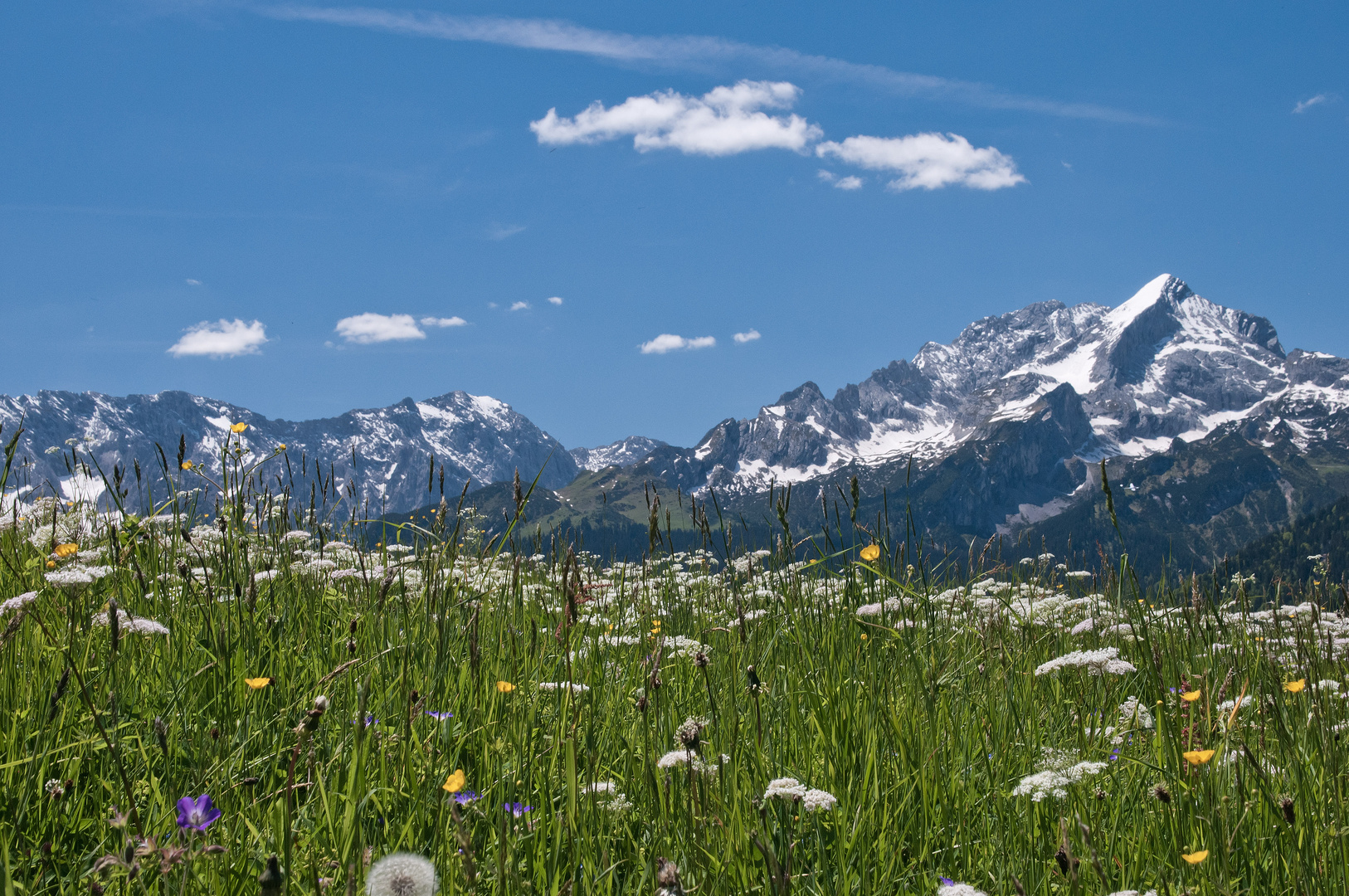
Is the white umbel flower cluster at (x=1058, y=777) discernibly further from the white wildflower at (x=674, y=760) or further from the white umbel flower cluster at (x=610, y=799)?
the white umbel flower cluster at (x=610, y=799)

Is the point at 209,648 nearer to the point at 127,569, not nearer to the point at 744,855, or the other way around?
the point at 127,569

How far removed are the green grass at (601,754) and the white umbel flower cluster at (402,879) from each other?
4cm

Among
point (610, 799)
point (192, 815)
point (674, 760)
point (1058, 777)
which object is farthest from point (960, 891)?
point (192, 815)

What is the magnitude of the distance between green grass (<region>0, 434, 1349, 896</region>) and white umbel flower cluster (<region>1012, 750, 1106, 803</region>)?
9 cm

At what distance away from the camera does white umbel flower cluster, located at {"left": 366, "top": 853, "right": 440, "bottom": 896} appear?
1312 millimetres

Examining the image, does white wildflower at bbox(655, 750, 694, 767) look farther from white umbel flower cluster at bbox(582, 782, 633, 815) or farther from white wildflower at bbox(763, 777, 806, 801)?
white wildflower at bbox(763, 777, 806, 801)

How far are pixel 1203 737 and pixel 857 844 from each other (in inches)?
42.3

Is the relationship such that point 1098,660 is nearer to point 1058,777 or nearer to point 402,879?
point 1058,777

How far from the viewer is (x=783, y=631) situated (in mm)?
4109

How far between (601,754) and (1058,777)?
4.86 ft

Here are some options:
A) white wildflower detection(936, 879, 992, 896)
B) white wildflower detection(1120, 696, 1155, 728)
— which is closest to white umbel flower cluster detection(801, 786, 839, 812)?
white wildflower detection(936, 879, 992, 896)

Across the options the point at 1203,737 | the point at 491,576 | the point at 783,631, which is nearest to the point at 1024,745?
the point at 1203,737

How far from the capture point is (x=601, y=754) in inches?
113

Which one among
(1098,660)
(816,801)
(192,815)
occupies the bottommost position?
(816,801)
